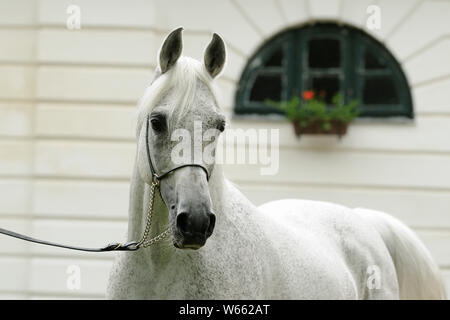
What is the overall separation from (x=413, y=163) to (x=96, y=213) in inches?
136

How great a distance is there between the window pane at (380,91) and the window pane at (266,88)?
98cm

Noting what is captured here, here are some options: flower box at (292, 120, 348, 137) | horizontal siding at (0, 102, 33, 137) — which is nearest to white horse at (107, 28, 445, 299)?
flower box at (292, 120, 348, 137)

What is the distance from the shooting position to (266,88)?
8.79 m

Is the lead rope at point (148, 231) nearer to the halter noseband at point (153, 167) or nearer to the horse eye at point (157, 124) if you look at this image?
the halter noseband at point (153, 167)

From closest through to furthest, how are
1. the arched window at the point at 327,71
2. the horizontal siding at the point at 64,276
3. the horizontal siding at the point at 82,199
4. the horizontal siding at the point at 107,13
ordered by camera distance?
the horizontal siding at the point at 64,276, the horizontal siding at the point at 82,199, the horizontal siding at the point at 107,13, the arched window at the point at 327,71

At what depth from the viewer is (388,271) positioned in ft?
15.8

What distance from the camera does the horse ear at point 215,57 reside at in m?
3.29

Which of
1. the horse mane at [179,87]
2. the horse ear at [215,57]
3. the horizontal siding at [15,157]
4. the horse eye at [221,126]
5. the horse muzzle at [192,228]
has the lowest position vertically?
the horse muzzle at [192,228]

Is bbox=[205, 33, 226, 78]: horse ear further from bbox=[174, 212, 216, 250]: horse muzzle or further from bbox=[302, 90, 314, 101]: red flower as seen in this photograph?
bbox=[302, 90, 314, 101]: red flower

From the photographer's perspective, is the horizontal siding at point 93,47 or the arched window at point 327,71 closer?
the horizontal siding at point 93,47

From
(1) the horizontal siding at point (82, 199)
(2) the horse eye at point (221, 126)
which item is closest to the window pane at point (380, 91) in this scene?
(1) the horizontal siding at point (82, 199)

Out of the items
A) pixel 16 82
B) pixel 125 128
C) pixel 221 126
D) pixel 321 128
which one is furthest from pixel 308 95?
pixel 221 126
